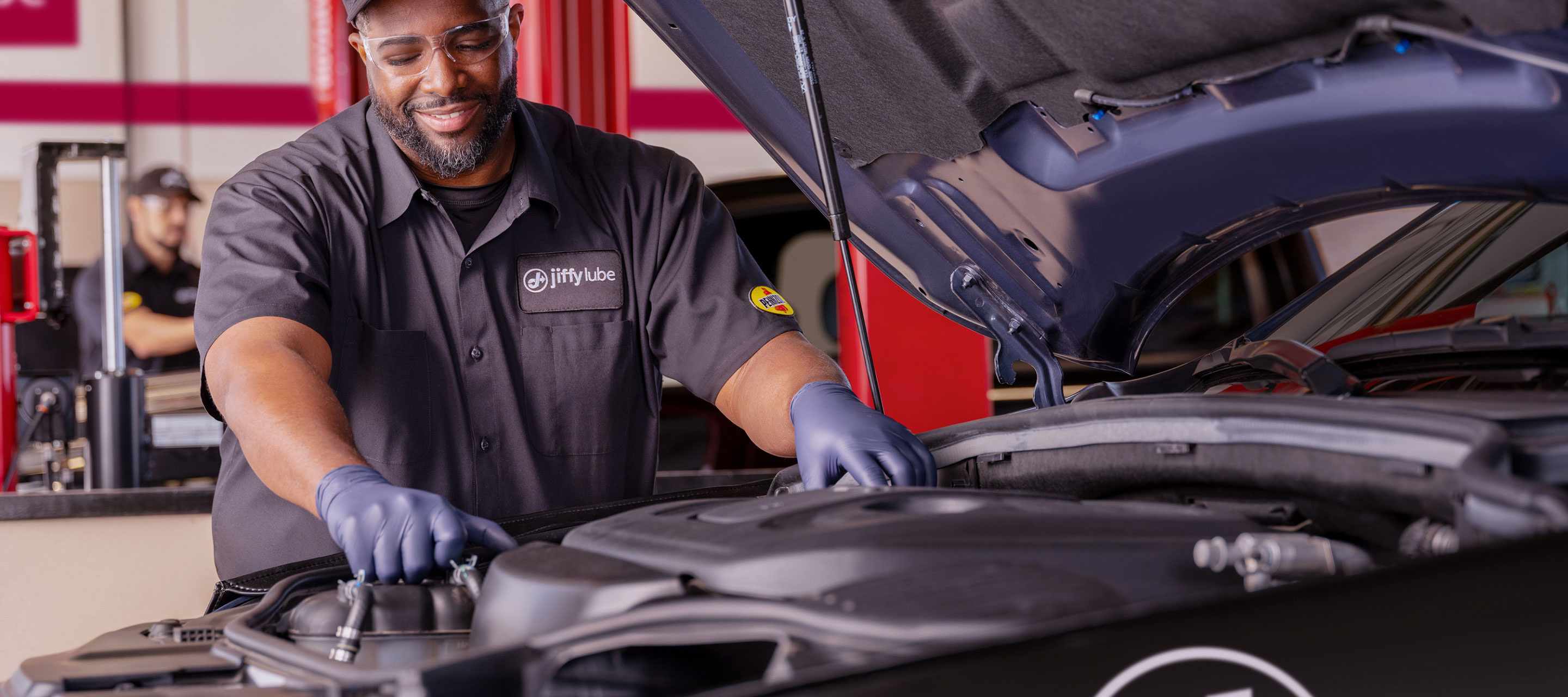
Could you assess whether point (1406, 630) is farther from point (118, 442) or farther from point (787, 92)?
point (118, 442)

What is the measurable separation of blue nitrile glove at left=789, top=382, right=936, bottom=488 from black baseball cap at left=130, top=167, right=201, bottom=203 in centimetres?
373

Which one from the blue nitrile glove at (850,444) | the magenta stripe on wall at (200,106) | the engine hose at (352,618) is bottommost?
the engine hose at (352,618)

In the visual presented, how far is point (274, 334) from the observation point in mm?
1385

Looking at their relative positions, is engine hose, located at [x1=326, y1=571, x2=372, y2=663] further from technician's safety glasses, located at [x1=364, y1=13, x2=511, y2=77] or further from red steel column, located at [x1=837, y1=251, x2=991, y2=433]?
red steel column, located at [x1=837, y1=251, x2=991, y2=433]

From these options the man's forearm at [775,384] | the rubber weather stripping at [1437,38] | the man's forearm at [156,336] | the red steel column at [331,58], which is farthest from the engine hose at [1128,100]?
the man's forearm at [156,336]

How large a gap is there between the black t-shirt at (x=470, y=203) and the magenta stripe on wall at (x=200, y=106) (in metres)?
4.45

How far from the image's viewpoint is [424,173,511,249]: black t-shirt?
168 centimetres

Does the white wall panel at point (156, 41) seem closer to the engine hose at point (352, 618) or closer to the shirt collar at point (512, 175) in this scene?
the shirt collar at point (512, 175)

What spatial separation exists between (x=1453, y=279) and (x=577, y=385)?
111 cm

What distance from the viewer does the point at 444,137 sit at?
1595 mm

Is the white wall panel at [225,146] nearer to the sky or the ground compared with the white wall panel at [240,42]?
nearer to the ground

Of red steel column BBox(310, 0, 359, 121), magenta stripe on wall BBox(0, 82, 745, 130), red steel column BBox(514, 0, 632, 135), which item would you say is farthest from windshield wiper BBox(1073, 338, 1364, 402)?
magenta stripe on wall BBox(0, 82, 745, 130)

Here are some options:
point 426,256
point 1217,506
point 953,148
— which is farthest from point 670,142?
point 1217,506

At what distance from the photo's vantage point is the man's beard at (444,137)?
5.20ft
